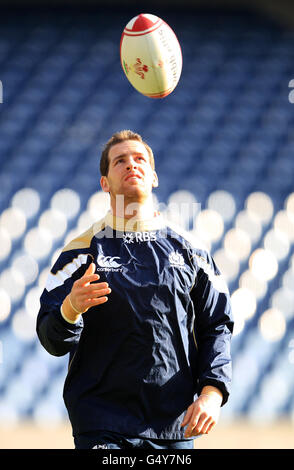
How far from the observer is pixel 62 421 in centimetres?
530

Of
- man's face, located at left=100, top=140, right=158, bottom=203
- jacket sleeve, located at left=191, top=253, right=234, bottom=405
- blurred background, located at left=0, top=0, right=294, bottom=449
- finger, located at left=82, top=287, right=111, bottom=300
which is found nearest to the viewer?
finger, located at left=82, top=287, right=111, bottom=300

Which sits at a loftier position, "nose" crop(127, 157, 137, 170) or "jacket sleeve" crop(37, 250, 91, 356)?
"nose" crop(127, 157, 137, 170)

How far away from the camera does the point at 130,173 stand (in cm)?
180

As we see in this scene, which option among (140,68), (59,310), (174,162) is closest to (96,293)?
(59,310)

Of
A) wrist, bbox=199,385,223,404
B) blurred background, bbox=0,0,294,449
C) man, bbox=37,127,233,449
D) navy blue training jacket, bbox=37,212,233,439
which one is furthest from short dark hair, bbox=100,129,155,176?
blurred background, bbox=0,0,294,449

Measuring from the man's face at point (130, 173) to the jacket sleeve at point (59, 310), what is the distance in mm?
198

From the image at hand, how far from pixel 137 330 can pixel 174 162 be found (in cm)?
480

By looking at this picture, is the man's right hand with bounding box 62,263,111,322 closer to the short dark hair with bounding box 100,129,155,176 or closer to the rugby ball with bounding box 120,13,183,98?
the short dark hair with bounding box 100,129,155,176

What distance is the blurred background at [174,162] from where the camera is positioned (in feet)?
18.0

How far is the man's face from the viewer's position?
5.85ft

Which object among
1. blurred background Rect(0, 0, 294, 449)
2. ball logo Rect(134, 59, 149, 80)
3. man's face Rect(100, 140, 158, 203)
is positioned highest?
man's face Rect(100, 140, 158, 203)

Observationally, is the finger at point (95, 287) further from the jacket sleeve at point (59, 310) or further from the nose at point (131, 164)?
the nose at point (131, 164)

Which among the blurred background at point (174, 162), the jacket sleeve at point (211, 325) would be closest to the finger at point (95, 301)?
the jacket sleeve at point (211, 325)

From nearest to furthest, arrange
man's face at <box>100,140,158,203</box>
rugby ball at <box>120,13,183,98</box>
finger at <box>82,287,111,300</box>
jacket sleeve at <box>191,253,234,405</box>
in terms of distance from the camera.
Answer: finger at <box>82,287,111,300</box>
jacket sleeve at <box>191,253,234,405</box>
man's face at <box>100,140,158,203</box>
rugby ball at <box>120,13,183,98</box>
